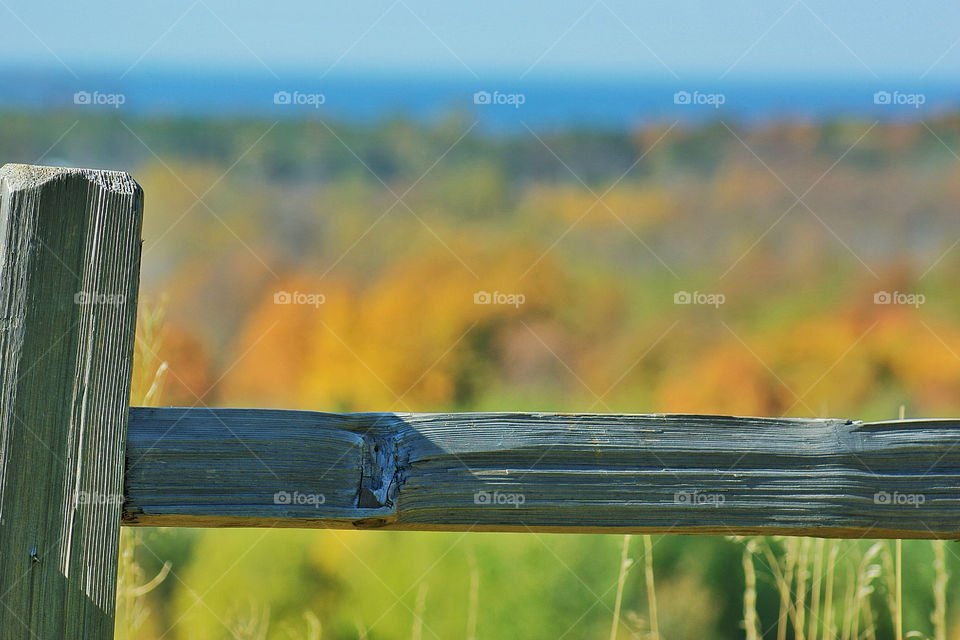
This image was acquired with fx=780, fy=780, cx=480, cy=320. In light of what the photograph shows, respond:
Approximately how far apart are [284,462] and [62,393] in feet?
0.89

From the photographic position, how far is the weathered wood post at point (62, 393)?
0.90 metres

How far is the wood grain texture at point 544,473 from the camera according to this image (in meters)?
0.97

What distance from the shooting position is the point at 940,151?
519 inches

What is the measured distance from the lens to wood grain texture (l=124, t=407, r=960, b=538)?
974mm

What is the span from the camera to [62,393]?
3.04ft

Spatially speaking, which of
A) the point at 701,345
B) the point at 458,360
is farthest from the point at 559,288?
the point at 458,360

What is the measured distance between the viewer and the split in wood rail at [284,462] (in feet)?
3.00

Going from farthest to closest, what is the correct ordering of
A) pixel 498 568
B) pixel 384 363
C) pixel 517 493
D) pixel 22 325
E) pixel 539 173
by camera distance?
pixel 539 173 → pixel 384 363 → pixel 498 568 → pixel 517 493 → pixel 22 325

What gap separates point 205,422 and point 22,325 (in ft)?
0.77

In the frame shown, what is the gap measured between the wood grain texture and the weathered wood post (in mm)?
48

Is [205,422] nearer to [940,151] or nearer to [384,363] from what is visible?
[384,363]

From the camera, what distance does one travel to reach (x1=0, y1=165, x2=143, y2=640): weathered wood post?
90 centimetres

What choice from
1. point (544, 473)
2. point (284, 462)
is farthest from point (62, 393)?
point (544, 473)

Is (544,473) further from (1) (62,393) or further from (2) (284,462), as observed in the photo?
(1) (62,393)
